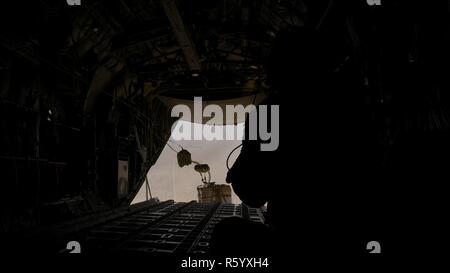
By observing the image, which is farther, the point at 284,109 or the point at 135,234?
the point at 135,234

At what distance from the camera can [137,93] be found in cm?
1022

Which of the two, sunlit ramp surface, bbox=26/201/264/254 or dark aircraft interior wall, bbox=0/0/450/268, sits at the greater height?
dark aircraft interior wall, bbox=0/0/450/268

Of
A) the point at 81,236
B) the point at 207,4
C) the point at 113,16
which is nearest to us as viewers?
the point at 81,236

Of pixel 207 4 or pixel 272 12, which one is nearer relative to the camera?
pixel 207 4

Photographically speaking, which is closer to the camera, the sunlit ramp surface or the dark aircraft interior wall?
the dark aircraft interior wall

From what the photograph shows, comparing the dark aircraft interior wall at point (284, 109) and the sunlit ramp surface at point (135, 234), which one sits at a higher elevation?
the dark aircraft interior wall at point (284, 109)

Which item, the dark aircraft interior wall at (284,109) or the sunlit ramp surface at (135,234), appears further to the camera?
the sunlit ramp surface at (135,234)

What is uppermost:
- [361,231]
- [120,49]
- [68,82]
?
[120,49]

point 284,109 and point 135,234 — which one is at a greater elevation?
point 284,109

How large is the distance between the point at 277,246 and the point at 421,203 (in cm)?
116

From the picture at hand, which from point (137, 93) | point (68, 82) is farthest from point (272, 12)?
point (137, 93)

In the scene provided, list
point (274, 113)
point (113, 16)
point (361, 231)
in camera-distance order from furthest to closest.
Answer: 1. point (113, 16)
2. point (274, 113)
3. point (361, 231)

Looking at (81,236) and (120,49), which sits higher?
(120,49)
